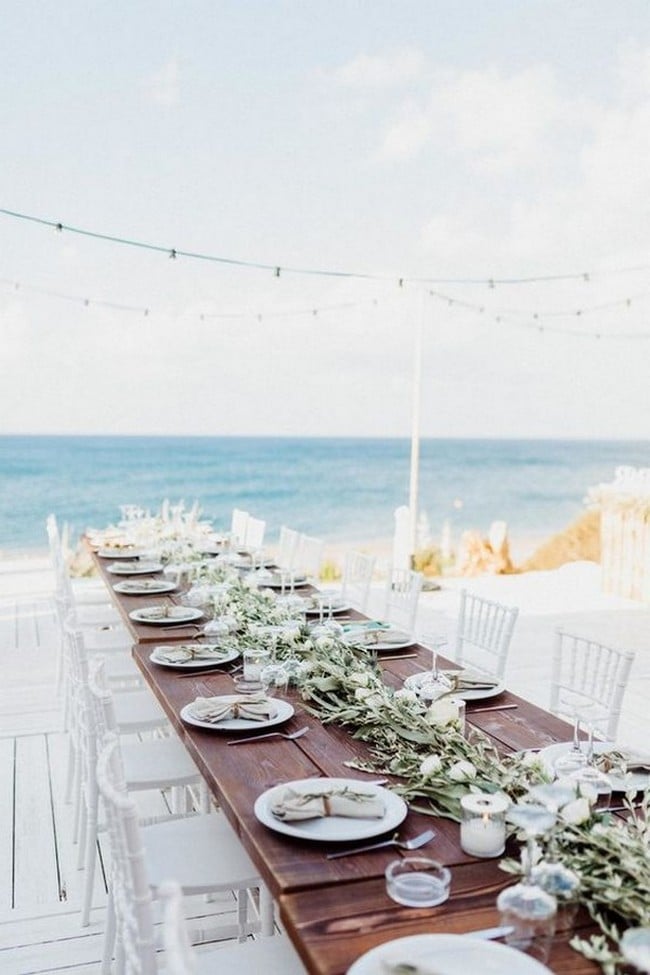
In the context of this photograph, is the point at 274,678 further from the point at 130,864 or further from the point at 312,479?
the point at 312,479

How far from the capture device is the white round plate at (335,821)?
1.60 metres

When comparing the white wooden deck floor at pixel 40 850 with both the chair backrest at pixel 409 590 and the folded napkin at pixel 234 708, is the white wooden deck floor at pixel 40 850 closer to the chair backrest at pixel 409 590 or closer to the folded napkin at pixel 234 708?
the folded napkin at pixel 234 708

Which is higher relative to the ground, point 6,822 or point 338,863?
point 338,863

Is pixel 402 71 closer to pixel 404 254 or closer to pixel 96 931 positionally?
pixel 404 254

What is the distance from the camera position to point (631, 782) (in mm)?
1867

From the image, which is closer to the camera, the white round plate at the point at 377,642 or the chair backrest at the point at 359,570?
the white round plate at the point at 377,642

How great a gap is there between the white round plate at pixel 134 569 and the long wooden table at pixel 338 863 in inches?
85.4

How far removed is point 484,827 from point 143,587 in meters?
2.72

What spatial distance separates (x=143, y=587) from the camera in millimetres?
4047

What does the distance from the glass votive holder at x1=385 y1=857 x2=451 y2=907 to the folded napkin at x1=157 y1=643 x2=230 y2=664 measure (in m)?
1.42

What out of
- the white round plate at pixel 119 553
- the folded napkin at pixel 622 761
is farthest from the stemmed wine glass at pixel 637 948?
the white round plate at pixel 119 553

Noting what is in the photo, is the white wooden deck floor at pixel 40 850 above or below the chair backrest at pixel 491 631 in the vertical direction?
below

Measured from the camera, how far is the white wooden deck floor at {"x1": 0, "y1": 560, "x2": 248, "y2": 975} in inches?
99.9

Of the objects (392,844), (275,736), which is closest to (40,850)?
(275,736)
